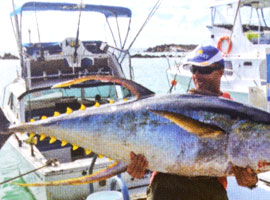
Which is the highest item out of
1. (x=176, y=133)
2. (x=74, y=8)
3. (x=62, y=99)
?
(x=74, y=8)

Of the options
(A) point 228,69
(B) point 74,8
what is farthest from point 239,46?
(B) point 74,8

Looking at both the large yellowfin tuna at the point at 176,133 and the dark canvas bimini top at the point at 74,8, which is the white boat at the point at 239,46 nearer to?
the dark canvas bimini top at the point at 74,8

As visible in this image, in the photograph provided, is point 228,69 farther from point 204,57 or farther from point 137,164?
point 137,164

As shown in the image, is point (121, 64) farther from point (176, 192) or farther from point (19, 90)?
point (176, 192)

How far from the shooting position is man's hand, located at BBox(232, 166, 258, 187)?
5.86 ft

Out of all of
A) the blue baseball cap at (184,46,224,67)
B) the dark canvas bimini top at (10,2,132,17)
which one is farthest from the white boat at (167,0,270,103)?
the blue baseball cap at (184,46,224,67)

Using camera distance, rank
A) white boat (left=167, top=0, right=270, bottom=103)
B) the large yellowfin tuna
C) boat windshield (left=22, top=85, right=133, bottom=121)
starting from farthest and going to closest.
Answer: white boat (left=167, top=0, right=270, bottom=103)
boat windshield (left=22, top=85, right=133, bottom=121)
the large yellowfin tuna

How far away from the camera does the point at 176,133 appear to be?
6.03 ft

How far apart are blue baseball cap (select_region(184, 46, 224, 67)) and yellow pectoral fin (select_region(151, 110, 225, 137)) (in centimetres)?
48

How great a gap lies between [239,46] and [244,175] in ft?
48.8

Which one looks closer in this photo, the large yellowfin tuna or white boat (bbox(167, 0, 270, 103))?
the large yellowfin tuna

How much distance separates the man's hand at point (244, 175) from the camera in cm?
179

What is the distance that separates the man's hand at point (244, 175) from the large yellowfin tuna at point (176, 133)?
4 centimetres

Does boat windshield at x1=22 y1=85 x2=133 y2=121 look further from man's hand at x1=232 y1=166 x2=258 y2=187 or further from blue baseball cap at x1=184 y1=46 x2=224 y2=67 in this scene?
man's hand at x1=232 y1=166 x2=258 y2=187
